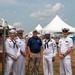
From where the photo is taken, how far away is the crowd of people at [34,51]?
7.77 meters

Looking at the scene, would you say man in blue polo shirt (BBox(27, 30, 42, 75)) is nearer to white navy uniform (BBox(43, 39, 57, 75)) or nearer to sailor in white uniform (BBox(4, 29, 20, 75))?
white navy uniform (BBox(43, 39, 57, 75))

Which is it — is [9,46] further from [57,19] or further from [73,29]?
[57,19]

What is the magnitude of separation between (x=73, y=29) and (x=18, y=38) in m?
14.4

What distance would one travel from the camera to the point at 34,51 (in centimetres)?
870

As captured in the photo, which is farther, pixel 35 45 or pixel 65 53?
pixel 35 45

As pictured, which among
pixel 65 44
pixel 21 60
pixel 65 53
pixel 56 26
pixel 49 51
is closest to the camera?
pixel 65 53

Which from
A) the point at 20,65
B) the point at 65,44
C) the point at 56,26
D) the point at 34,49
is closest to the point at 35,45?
the point at 34,49

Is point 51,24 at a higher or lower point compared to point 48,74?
higher

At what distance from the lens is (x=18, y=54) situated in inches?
309

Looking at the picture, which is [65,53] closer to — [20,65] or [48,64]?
[48,64]

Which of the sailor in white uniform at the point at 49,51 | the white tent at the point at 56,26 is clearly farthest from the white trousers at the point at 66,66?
the white tent at the point at 56,26

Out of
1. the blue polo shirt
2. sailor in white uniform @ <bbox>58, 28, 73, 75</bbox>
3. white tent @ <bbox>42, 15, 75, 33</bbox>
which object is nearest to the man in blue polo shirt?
the blue polo shirt

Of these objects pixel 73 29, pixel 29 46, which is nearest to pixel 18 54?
pixel 29 46

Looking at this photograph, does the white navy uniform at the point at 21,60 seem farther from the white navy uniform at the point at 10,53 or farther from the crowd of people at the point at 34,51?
the white navy uniform at the point at 10,53
